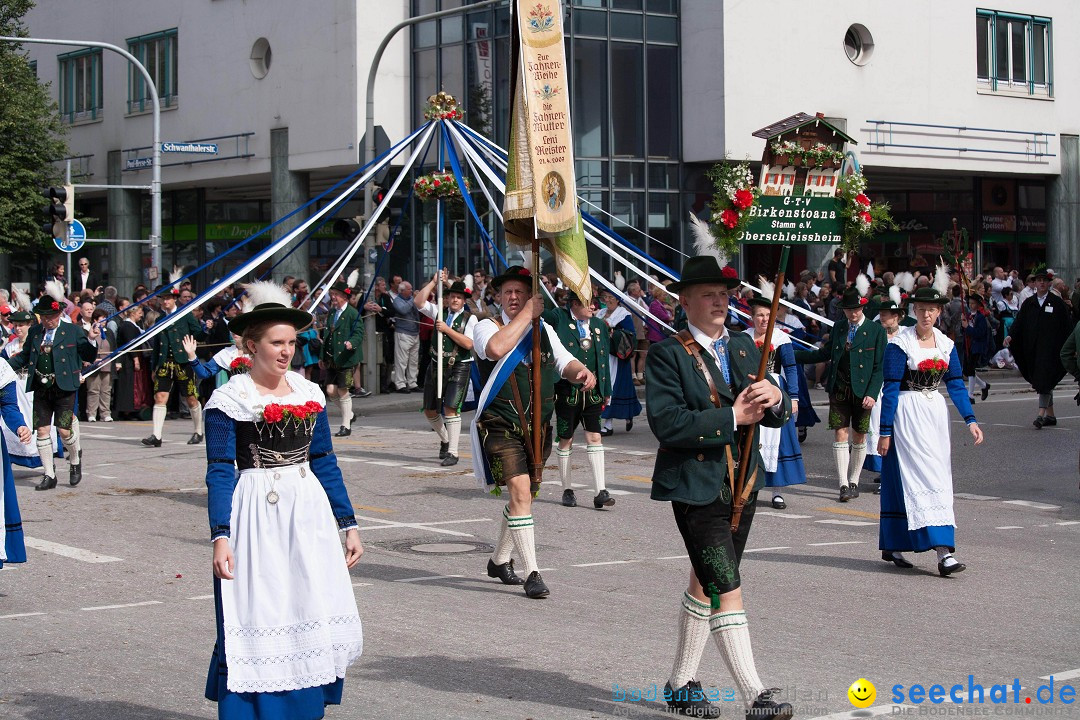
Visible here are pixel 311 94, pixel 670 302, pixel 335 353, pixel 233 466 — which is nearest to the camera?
pixel 233 466

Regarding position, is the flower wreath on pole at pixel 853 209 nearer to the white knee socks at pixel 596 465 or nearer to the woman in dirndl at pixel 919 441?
the woman in dirndl at pixel 919 441

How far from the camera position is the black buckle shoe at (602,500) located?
13.2 metres

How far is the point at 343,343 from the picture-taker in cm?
1939

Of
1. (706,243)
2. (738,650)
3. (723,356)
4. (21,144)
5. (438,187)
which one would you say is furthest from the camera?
(21,144)

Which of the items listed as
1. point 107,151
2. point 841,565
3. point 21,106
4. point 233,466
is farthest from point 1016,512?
point 107,151

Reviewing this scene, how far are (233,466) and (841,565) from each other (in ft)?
19.3

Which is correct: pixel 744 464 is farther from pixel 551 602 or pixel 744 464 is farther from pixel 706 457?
pixel 551 602

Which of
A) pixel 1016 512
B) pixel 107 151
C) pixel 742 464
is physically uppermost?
pixel 107 151

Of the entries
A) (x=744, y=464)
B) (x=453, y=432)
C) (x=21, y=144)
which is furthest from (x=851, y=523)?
(x=21, y=144)

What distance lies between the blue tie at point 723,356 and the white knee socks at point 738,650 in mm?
1046

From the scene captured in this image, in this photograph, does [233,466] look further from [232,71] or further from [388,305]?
[232,71]

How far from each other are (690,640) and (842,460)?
322 inches

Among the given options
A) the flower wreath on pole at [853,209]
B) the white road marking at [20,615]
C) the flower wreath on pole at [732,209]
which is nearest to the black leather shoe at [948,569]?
the flower wreath on pole at [853,209]

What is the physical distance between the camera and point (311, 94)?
33594 mm
